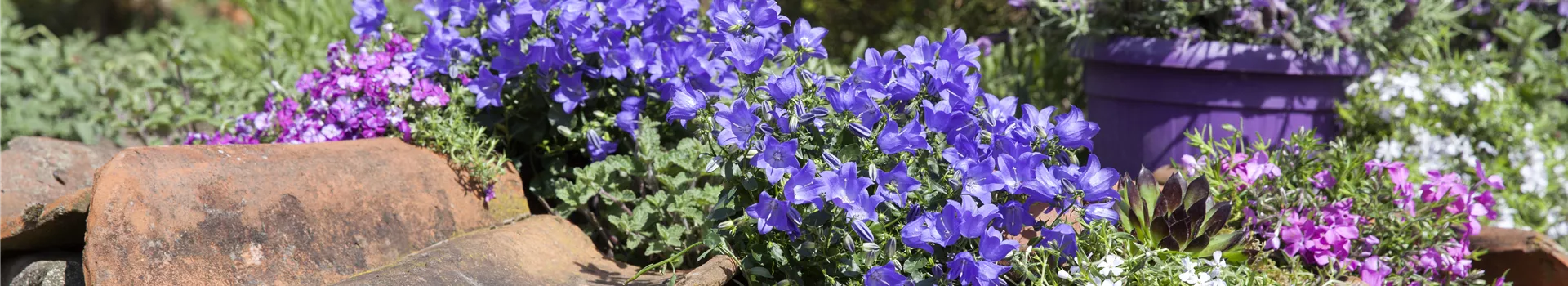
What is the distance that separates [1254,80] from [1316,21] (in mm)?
195

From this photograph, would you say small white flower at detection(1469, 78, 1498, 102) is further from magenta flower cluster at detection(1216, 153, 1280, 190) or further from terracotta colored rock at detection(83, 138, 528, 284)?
terracotta colored rock at detection(83, 138, 528, 284)

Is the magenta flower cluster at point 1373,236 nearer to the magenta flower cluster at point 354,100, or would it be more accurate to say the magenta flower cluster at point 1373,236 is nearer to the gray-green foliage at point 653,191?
the gray-green foliage at point 653,191

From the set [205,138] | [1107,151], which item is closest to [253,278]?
[205,138]

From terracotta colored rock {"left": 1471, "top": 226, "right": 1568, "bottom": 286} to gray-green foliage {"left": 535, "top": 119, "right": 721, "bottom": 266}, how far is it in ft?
5.41

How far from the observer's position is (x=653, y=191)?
214 cm

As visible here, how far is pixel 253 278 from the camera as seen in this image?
1638mm

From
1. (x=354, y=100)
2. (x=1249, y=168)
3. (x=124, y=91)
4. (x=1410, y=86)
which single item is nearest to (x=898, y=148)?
(x=1249, y=168)

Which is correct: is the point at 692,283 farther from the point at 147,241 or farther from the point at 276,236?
the point at 147,241

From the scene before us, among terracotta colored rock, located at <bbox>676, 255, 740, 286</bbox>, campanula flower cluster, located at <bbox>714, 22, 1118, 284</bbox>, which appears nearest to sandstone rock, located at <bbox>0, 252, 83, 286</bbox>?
terracotta colored rock, located at <bbox>676, 255, 740, 286</bbox>

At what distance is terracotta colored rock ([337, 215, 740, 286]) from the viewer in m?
1.65

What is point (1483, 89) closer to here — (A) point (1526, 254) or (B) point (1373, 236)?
(A) point (1526, 254)

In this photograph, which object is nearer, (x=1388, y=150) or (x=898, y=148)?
(x=898, y=148)

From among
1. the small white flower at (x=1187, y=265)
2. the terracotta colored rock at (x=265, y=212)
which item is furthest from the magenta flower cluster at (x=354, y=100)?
the small white flower at (x=1187, y=265)

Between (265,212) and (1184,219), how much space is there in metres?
1.50
